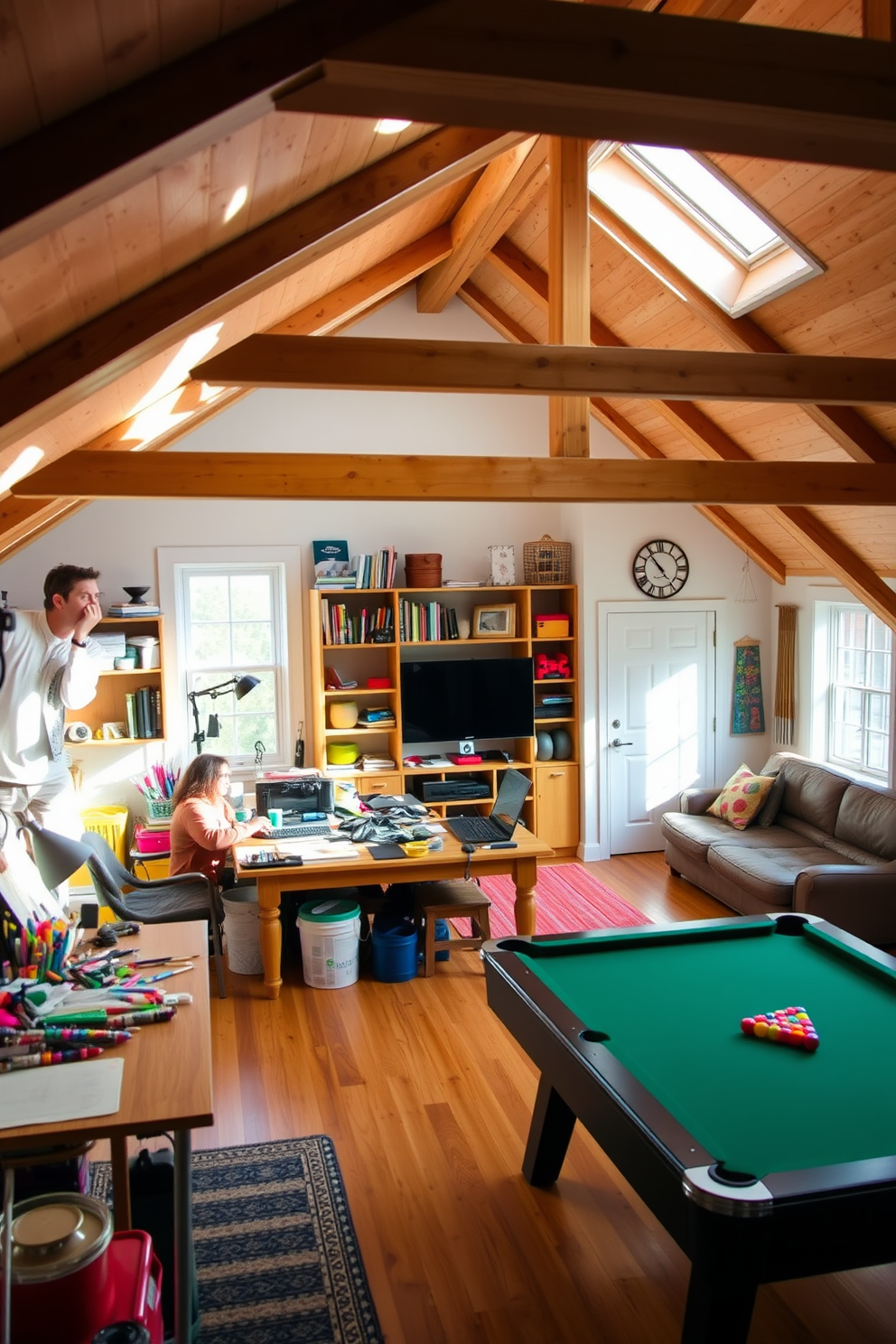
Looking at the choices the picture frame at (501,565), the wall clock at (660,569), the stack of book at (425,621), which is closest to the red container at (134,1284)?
the stack of book at (425,621)

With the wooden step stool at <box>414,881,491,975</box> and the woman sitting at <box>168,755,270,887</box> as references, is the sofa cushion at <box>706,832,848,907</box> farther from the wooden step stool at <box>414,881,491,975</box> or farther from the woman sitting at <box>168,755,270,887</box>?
the woman sitting at <box>168,755,270,887</box>

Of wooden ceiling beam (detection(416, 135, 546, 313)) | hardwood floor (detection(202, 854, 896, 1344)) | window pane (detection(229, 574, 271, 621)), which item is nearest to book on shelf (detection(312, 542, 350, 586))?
window pane (detection(229, 574, 271, 621))

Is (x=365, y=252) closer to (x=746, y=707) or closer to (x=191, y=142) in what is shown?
(x=191, y=142)

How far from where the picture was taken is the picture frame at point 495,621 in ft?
25.2

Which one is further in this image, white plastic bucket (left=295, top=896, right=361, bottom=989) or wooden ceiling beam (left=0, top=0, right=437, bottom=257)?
white plastic bucket (left=295, top=896, right=361, bottom=989)

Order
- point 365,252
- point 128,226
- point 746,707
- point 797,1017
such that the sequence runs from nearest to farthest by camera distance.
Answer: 1. point 128,226
2. point 797,1017
3. point 365,252
4. point 746,707

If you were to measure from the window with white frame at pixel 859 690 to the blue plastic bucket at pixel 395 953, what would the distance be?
3.42 metres

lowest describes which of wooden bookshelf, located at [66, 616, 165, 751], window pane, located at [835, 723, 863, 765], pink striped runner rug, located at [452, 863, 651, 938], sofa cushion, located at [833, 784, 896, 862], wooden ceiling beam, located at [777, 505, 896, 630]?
pink striped runner rug, located at [452, 863, 651, 938]

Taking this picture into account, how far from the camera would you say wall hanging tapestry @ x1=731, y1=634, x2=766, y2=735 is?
8.16m

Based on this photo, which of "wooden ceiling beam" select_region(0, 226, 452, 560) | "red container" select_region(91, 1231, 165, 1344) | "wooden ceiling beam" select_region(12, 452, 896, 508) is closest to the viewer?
"red container" select_region(91, 1231, 165, 1344)

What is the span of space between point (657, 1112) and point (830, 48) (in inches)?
89.1

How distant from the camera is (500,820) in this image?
594 centimetres

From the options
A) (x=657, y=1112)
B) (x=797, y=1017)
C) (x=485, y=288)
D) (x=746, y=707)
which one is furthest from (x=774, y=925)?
(x=485, y=288)

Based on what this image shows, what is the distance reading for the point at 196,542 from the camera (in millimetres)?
7266
